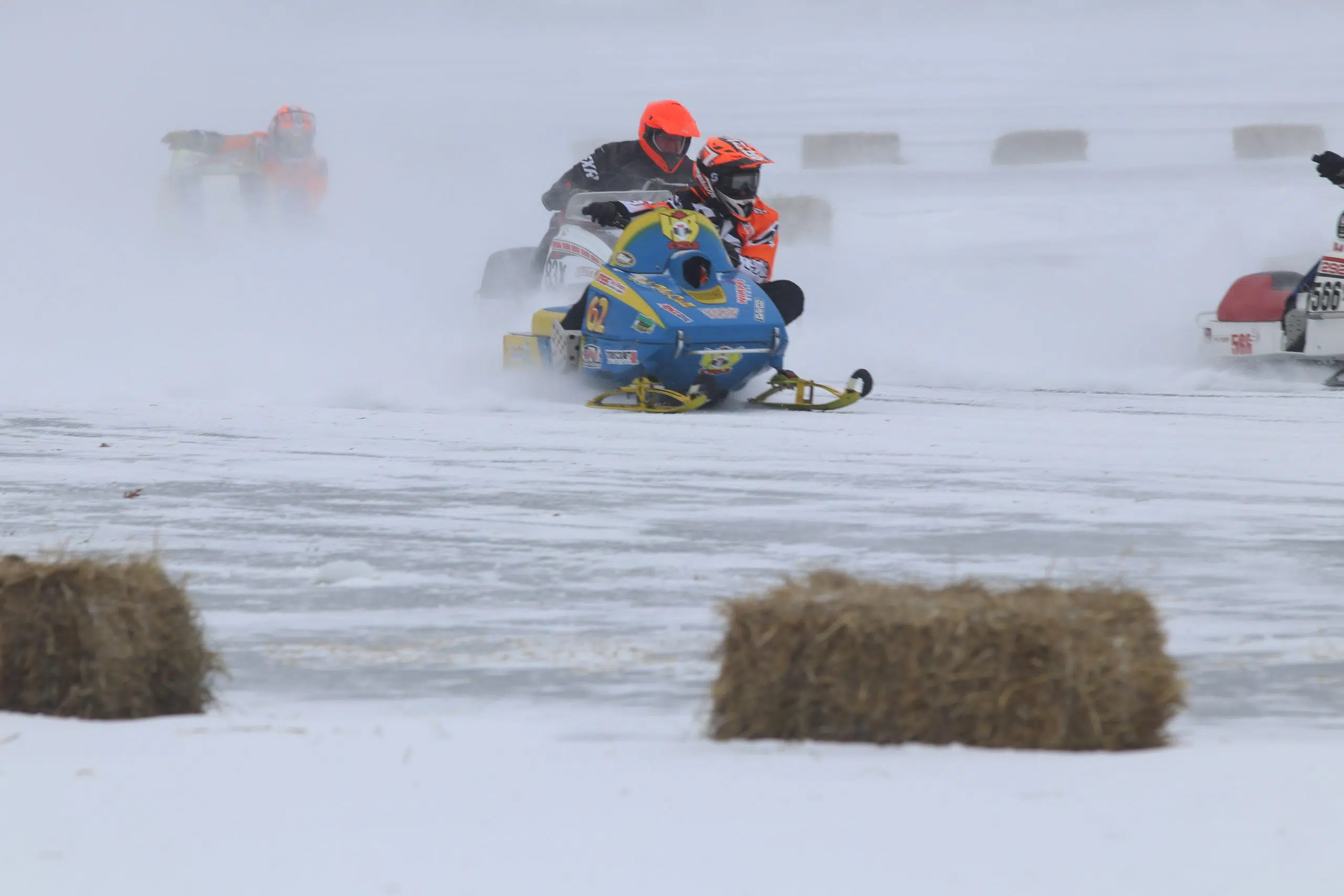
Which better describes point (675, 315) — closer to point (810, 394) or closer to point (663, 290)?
point (663, 290)

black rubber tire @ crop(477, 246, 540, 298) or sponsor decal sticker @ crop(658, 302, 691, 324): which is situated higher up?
black rubber tire @ crop(477, 246, 540, 298)

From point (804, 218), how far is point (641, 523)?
14.0 meters

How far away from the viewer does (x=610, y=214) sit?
1205 centimetres

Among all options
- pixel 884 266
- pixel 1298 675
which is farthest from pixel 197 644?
pixel 884 266

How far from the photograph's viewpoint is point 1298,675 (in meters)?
4.91

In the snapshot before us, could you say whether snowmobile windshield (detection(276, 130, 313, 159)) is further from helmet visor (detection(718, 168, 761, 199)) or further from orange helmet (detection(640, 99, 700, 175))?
helmet visor (detection(718, 168, 761, 199))

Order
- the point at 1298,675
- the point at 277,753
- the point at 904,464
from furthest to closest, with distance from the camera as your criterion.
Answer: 1. the point at 904,464
2. the point at 1298,675
3. the point at 277,753

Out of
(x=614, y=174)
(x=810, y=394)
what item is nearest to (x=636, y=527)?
(x=810, y=394)

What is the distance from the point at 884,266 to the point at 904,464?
34.8ft

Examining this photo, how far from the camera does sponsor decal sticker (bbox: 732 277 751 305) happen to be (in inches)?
449

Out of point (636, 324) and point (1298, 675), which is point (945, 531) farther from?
point (636, 324)

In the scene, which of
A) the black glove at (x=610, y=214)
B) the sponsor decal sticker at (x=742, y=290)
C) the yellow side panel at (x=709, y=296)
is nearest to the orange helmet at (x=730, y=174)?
the black glove at (x=610, y=214)

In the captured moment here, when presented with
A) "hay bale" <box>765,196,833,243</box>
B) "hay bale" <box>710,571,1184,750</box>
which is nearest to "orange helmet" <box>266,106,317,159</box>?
"hay bale" <box>765,196,833,243</box>

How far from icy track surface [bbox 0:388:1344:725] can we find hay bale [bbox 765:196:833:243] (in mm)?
9263
